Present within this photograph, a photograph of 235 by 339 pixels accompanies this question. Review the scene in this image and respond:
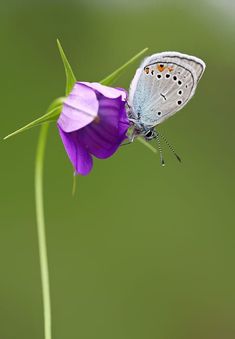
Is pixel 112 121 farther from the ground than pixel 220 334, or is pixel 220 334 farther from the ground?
pixel 112 121

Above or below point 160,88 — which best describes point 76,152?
below

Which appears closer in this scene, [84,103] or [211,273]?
[84,103]

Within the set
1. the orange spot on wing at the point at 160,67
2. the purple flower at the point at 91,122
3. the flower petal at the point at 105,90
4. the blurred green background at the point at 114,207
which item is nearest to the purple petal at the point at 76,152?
the purple flower at the point at 91,122

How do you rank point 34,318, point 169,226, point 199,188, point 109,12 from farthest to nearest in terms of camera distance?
1. point 109,12
2. point 199,188
3. point 169,226
4. point 34,318

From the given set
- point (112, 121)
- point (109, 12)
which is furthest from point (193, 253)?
point (112, 121)

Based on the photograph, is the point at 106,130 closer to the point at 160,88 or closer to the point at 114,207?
the point at 160,88

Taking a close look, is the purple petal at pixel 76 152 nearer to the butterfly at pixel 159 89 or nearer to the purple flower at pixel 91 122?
the purple flower at pixel 91 122

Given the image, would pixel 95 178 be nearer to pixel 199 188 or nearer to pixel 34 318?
pixel 199 188

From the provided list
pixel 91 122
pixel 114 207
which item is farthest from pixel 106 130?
pixel 114 207
